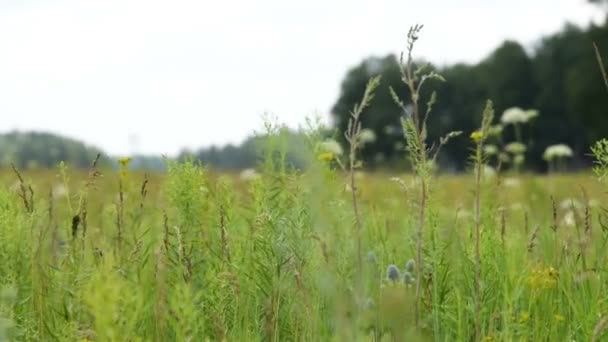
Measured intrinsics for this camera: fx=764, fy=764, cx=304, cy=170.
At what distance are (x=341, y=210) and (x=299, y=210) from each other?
20cm

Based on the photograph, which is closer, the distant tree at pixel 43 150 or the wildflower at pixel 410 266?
the wildflower at pixel 410 266

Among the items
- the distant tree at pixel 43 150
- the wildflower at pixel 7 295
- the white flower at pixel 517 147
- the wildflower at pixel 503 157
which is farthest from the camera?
the white flower at pixel 517 147

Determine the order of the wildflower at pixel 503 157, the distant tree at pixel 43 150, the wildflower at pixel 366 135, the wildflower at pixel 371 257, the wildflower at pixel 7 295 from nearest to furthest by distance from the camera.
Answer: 1. the wildflower at pixel 7 295
2. the wildflower at pixel 366 135
3. the wildflower at pixel 371 257
4. the wildflower at pixel 503 157
5. the distant tree at pixel 43 150

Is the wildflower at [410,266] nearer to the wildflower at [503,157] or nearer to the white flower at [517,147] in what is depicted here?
the wildflower at [503,157]

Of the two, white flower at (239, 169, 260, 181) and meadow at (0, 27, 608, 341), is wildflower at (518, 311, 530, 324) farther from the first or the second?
white flower at (239, 169, 260, 181)

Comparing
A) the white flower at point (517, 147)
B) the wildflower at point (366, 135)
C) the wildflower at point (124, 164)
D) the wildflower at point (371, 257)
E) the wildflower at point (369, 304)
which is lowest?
the wildflower at point (369, 304)

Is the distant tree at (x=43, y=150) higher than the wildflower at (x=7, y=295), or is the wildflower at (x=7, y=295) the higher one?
the distant tree at (x=43, y=150)

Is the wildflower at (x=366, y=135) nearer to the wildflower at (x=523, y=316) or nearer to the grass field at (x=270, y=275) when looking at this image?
the grass field at (x=270, y=275)

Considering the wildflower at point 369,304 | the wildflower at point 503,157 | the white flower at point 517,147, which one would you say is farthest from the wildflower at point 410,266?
the white flower at point 517,147

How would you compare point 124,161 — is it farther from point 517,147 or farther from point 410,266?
point 517,147

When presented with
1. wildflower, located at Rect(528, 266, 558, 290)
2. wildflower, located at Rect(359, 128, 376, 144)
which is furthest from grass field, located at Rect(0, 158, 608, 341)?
wildflower, located at Rect(359, 128, 376, 144)

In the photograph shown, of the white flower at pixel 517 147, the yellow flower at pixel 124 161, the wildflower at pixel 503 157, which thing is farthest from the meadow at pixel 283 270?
the white flower at pixel 517 147

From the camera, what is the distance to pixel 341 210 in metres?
2.06

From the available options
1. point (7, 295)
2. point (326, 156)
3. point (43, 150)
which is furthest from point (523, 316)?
point (43, 150)
